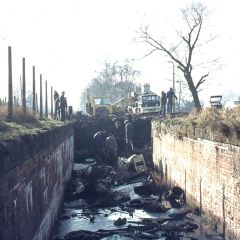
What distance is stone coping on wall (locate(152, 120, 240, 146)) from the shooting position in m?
10.6

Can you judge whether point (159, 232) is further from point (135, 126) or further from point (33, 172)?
point (135, 126)

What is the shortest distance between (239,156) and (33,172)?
15.6 ft

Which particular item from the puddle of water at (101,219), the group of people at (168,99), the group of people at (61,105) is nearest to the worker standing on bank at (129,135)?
the group of people at (168,99)

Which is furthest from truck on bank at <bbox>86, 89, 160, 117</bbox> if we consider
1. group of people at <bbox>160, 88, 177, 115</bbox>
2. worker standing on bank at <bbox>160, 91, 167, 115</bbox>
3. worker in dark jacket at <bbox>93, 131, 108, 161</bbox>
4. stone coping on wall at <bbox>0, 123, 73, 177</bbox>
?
stone coping on wall at <bbox>0, 123, 73, 177</bbox>

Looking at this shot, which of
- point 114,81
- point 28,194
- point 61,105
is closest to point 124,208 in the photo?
point 28,194

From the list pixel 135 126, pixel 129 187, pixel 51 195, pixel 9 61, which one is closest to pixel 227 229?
pixel 51 195

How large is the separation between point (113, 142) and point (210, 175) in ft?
43.0

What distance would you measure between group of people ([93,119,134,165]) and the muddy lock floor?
14.7ft

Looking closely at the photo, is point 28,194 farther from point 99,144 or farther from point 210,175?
point 99,144

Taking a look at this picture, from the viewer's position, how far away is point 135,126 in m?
30.4

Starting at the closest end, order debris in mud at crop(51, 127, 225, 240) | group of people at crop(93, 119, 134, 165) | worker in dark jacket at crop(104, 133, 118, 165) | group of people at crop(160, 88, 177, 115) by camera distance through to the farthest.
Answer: debris in mud at crop(51, 127, 225, 240), worker in dark jacket at crop(104, 133, 118, 165), group of people at crop(93, 119, 134, 165), group of people at crop(160, 88, 177, 115)

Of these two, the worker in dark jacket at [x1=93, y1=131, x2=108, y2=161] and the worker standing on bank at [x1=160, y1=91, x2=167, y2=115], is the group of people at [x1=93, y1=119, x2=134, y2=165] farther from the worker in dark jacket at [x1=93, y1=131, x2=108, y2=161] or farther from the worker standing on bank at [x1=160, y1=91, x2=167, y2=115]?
the worker standing on bank at [x1=160, y1=91, x2=167, y2=115]

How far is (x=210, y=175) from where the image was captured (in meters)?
12.7

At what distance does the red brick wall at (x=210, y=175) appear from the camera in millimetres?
10586
